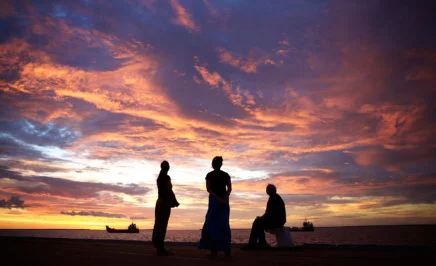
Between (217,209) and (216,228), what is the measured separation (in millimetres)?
407

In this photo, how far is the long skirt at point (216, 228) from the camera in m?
7.64

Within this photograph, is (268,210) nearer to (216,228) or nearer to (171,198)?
(216,228)

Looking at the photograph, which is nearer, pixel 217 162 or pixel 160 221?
pixel 217 162

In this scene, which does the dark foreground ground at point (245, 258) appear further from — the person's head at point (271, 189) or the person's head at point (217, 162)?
the person's head at point (217, 162)

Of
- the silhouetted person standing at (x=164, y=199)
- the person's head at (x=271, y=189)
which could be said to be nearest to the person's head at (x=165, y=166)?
the silhouetted person standing at (x=164, y=199)

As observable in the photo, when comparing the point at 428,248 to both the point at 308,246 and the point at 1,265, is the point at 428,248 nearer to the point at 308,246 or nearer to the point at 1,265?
the point at 308,246

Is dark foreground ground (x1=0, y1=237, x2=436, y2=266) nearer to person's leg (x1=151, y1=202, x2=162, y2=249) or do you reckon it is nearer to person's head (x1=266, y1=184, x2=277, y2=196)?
person's leg (x1=151, y1=202, x2=162, y2=249)

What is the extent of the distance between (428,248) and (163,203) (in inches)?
235

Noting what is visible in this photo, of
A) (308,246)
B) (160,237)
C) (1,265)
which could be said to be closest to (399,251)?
(308,246)

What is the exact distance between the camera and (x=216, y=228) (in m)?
7.83

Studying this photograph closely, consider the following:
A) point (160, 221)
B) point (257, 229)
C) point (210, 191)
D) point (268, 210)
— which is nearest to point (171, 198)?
point (160, 221)


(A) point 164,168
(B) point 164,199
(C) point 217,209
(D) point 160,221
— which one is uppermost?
(A) point 164,168

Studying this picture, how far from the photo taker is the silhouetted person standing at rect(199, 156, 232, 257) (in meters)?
7.77

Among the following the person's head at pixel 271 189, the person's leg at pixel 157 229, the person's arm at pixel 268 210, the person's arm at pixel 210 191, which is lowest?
the person's leg at pixel 157 229
